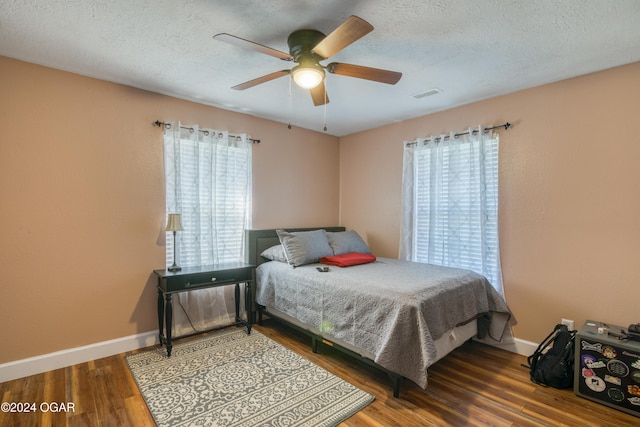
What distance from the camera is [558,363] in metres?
2.31

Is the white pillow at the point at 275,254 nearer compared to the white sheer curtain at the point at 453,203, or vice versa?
the white sheer curtain at the point at 453,203

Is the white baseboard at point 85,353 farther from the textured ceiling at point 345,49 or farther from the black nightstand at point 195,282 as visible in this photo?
the textured ceiling at point 345,49

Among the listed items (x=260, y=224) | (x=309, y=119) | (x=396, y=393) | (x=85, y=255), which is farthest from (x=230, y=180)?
(x=396, y=393)

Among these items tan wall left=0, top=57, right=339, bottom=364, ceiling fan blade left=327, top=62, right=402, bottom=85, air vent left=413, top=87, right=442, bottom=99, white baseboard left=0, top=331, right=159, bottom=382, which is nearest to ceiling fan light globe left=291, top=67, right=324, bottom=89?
ceiling fan blade left=327, top=62, right=402, bottom=85

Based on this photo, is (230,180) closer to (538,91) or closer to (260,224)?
(260,224)

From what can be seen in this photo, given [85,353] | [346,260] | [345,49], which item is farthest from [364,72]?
[85,353]

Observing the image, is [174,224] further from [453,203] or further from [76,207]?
[453,203]

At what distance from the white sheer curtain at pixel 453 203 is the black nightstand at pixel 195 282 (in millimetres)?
1930

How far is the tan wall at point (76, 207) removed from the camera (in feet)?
7.82

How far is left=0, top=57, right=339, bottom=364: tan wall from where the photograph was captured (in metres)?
2.38

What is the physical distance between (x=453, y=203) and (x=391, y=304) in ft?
5.47

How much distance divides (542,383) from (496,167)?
1.92m

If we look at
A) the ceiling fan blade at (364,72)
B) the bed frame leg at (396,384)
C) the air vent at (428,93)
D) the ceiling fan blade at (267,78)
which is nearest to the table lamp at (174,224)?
the ceiling fan blade at (267,78)

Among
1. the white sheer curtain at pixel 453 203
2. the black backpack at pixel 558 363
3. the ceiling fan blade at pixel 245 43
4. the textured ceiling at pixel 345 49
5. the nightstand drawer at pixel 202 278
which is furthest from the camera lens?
the white sheer curtain at pixel 453 203
